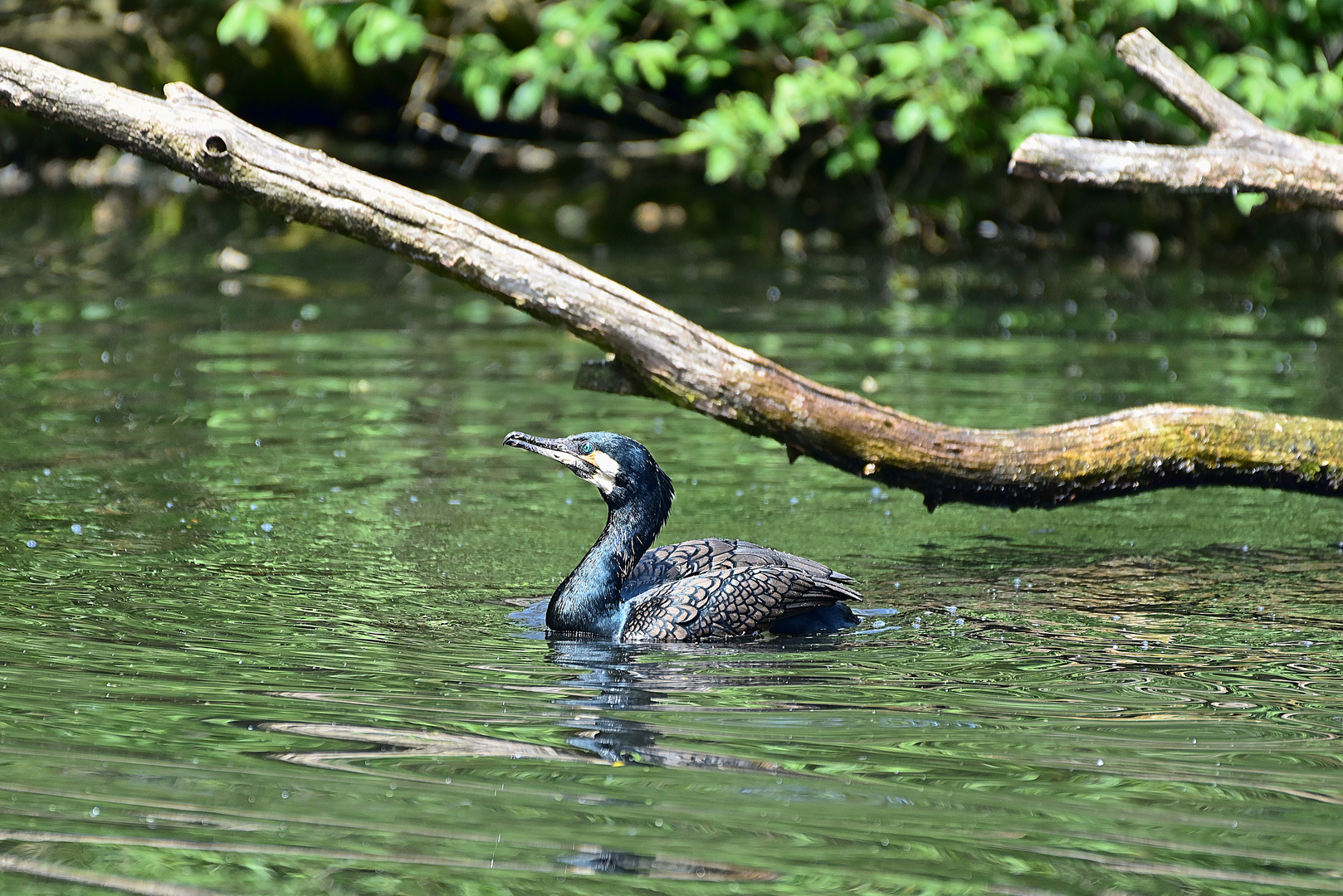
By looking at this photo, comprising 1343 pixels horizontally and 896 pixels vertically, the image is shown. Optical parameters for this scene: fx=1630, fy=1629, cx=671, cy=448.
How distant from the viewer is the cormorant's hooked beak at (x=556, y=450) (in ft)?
20.8

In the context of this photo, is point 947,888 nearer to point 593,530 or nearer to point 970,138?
point 593,530

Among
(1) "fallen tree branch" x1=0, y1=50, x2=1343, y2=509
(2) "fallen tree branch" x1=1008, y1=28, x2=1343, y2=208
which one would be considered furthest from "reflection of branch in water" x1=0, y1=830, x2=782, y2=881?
(2) "fallen tree branch" x1=1008, y1=28, x2=1343, y2=208

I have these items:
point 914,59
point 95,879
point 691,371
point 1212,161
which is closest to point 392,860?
point 95,879

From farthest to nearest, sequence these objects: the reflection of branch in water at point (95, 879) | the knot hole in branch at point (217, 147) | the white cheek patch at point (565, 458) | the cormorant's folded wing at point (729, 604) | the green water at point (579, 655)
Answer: the white cheek patch at point (565, 458) → the knot hole in branch at point (217, 147) → the cormorant's folded wing at point (729, 604) → the green water at point (579, 655) → the reflection of branch in water at point (95, 879)

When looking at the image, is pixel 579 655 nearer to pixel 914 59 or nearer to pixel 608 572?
pixel 608 572

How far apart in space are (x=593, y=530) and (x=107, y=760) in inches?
152

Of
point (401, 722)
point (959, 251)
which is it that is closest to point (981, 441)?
point (401, 722)

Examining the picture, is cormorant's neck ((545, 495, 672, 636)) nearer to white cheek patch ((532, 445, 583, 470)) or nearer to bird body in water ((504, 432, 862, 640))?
bird body in water ((504, 432, 862, 640))

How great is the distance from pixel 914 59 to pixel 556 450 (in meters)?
8.35

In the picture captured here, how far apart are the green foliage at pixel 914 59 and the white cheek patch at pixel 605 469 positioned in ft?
25.7

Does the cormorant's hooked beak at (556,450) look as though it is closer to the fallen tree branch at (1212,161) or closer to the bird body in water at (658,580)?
the bird body in water at (658,580)

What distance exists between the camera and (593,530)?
8094mm

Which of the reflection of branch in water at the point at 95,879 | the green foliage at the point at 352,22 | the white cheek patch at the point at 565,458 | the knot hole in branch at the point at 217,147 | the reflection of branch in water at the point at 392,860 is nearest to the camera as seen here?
the reflection of branch in water at the point at 95,879

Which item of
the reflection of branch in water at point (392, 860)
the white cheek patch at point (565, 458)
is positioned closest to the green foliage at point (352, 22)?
the white cheek patch at point (565, 458)
